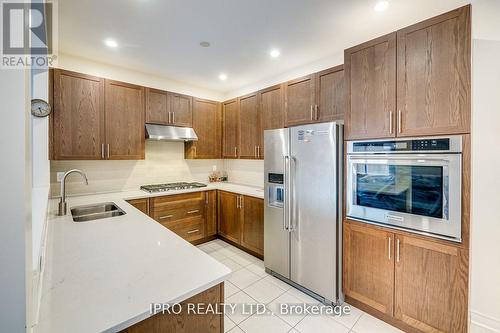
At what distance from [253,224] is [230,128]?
65.8 inches

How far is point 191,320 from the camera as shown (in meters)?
0.95

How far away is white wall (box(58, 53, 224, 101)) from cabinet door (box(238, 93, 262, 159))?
0.96m

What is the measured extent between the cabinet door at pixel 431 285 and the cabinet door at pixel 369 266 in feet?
0.21

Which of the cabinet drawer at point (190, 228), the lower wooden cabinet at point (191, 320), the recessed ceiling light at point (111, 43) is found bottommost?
the cabinet drawer at point (190, 228)

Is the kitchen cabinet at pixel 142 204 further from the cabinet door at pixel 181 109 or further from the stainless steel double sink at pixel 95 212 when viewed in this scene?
the cabinet door at pixel 181 109

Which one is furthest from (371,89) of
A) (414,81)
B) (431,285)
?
(431,285)

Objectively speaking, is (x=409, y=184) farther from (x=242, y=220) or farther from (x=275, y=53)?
(x=242, y=220)

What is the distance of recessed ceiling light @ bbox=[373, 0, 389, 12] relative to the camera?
1.75 meters

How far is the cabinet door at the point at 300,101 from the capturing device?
2674 mm

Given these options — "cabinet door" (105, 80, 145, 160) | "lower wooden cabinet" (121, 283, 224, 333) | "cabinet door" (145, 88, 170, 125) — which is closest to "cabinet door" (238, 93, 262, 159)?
"cabinet door" (145, 88, 170, 125)

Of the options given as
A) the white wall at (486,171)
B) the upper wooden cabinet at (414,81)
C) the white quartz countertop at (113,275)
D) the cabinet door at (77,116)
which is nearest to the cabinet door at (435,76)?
the upper wooden cabinet at (414,81)

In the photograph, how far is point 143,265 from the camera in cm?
107

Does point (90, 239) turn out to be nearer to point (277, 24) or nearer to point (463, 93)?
point (277, 24)

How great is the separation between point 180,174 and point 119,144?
114 cm
